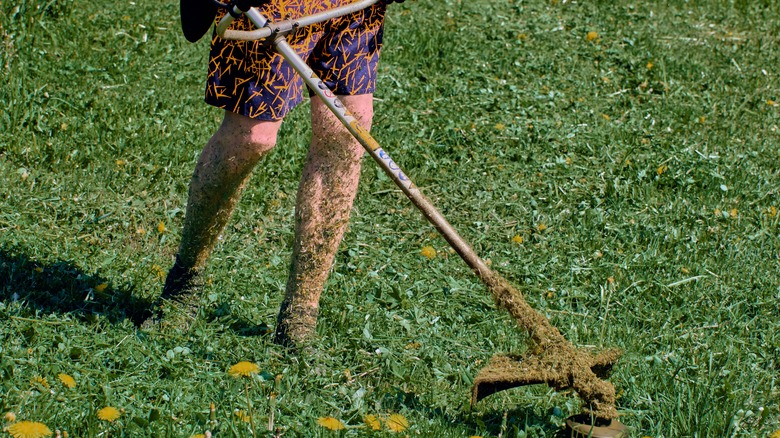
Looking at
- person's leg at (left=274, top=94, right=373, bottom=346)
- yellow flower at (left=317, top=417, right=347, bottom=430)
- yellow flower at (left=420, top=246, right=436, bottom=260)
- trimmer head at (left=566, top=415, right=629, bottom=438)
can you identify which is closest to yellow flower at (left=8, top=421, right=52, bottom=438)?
yellow flower at (left=317, top=417, right=347, bottom=430)

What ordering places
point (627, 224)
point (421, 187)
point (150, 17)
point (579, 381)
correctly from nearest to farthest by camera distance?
1. point (579, 381)
2. point (627, 224)
3. point (421, 187)
4. point (150, 17)

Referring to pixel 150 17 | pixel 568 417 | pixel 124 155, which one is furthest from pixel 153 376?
pixel 150 17

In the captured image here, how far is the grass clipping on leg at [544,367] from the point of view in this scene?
232 centimetres

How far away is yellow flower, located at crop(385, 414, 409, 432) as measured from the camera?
220cm

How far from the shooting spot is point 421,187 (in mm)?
3861

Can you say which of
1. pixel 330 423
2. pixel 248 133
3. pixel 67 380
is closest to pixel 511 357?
pixel 330 423

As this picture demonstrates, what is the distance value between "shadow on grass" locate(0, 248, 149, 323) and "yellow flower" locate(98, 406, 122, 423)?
676 millimetres

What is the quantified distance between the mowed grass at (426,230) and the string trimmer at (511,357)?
0.12m

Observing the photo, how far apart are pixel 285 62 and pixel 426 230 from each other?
1.25 meters

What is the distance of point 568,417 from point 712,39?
12.5 feet

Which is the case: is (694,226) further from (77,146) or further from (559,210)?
(77,146)

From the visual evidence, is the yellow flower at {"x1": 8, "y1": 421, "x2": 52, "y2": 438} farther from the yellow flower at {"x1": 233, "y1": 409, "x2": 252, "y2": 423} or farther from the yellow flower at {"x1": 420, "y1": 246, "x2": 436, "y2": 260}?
the yellow flower at {"x1": 420, "y1": 246, "x2": 436, "y2": 260}

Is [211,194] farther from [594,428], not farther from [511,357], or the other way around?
[594,428]

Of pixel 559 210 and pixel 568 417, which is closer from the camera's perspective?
pixel 568 417
